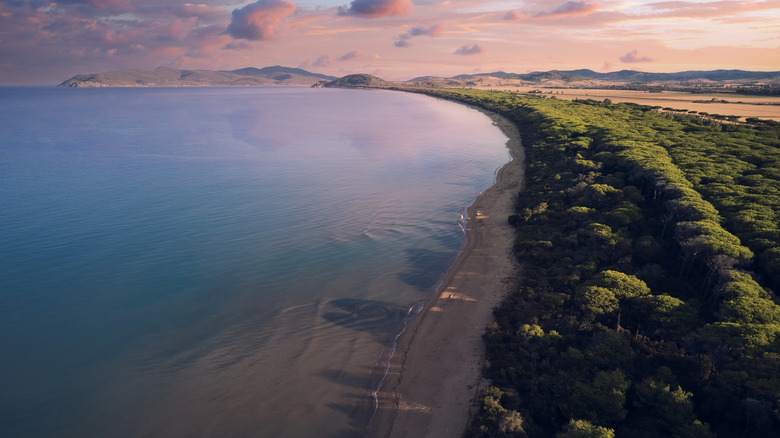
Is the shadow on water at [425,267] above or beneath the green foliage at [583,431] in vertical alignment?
above

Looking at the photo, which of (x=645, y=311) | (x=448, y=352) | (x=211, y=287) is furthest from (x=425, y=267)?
(x=211, y=287)

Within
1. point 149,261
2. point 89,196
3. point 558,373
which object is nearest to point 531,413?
point 558,373

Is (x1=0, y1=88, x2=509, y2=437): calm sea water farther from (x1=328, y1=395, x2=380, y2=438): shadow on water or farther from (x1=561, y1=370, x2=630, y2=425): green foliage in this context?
(x1=561, y1=370, x2=630, y2=425): green foliage

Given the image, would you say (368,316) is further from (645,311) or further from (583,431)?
(645,311)

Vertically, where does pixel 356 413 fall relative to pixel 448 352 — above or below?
below

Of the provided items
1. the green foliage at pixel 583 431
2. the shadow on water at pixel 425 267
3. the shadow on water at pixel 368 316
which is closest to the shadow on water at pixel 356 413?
the shadow on water at pixel 368 316

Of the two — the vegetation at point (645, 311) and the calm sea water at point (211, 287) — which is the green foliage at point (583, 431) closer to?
the vegetation at point (645, 311)

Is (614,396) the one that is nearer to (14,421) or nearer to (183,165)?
(14,421)
